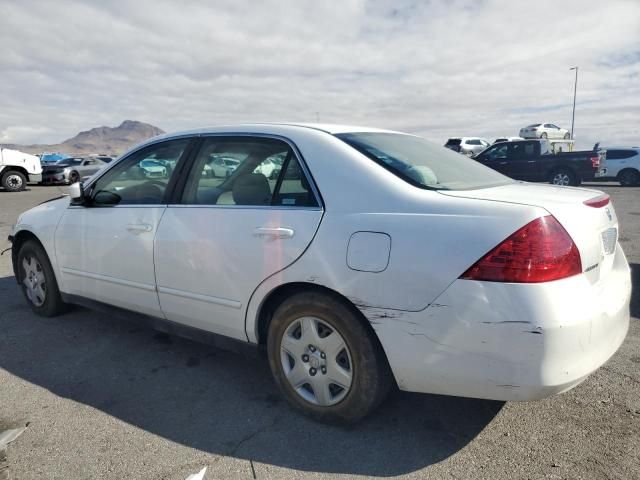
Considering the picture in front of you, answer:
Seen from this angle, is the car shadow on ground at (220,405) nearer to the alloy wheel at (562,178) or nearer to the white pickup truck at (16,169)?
the alloy wheel at (562,178)

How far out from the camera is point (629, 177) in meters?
18.6

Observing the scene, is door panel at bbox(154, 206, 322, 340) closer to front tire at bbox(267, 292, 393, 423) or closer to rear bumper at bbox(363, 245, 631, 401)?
front tire at bbox(267, 292, 393, 423)

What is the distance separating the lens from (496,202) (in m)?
2.25

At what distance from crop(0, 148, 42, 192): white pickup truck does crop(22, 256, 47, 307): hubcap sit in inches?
696

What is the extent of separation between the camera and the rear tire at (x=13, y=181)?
63.5 feet

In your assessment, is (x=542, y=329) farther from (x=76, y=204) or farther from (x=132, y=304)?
(x=76, y=204)

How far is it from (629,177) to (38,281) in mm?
20136

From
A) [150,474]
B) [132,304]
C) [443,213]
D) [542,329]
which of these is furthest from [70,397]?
[542,329]

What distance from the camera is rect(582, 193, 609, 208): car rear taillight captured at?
7.97 feet

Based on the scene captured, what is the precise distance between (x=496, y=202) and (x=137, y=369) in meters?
2.58

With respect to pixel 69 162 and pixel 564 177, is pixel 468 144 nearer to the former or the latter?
pixel 564 177

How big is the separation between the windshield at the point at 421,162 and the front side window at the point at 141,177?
51.1 inches

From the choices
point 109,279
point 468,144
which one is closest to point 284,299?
point 109,279

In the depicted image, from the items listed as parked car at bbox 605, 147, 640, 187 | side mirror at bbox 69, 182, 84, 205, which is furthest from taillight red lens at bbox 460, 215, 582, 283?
parked car at bbox 605, 147, 640, 187
